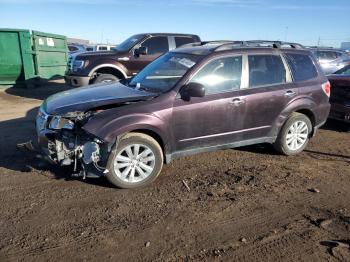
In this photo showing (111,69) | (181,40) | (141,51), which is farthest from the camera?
(181,40)

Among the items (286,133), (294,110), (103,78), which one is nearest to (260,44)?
(294,110)

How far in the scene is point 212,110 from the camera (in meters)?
5.43

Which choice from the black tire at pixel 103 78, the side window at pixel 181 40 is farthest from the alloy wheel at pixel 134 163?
the side window at pixel 181 40

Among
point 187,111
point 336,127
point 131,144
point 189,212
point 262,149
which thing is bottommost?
point 336,127

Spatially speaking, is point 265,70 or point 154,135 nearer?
point 154,135

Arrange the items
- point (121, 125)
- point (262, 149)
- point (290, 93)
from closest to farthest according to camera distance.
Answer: point (121, 125), point (290, 93), point (262, 149)

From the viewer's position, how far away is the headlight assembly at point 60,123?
188 inches

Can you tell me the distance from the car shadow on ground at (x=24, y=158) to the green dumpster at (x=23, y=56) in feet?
18.5

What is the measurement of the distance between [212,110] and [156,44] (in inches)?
252

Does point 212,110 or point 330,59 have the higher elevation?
point 212,110

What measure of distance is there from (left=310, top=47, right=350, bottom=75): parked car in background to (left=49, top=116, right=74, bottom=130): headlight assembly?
48.1ft

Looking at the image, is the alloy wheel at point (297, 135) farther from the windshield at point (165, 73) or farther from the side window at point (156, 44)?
the side window at point (156, 44)

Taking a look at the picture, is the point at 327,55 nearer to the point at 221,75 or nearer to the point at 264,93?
the point at 264,93

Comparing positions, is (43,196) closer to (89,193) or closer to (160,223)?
(89,193)
